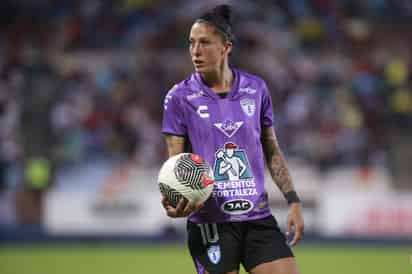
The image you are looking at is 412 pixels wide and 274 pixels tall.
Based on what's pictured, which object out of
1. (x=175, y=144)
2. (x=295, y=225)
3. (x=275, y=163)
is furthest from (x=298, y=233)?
(x=175, y=144)

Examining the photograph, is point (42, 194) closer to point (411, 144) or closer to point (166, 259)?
point (166, 259)

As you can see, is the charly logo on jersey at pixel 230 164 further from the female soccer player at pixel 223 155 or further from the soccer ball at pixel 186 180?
the soccer ball at pixel 186 180

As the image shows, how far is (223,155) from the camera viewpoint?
518cm

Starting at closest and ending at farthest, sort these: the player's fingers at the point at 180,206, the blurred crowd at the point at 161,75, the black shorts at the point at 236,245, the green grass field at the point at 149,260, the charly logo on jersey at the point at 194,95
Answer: the player's fingers at the point at 180,206, the black shorts at the point at 236,245, the charly logo on jersey at the point at 194,95, the green grass field at the point at 149,260, the blurred crowd at the point at 161,75

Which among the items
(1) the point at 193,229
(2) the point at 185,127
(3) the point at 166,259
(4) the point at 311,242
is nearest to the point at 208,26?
(2) the point at 185,127

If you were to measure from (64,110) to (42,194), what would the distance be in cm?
163

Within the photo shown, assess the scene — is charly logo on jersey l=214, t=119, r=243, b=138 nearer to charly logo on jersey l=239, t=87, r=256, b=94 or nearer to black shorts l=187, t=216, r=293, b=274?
charly logo on jersey l=239, t=87, r=256, b=94

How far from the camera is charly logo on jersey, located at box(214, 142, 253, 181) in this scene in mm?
5176

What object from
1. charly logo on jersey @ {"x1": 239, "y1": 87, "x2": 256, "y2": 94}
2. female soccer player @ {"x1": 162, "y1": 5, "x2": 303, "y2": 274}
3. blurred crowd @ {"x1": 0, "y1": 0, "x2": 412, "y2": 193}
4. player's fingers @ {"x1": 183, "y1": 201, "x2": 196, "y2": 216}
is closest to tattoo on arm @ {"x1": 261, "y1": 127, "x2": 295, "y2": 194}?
female soccer player @ {"x1": 162, "y1": 5, "x2": 303, "y2": 274}

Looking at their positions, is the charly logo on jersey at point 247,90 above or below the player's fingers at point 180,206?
above

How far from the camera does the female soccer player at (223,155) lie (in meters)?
5.12

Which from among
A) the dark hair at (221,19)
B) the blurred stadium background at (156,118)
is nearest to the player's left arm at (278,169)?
the dark hair at (221,19)

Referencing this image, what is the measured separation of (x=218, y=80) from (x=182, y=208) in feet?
2.97

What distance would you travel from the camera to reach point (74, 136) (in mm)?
14984
